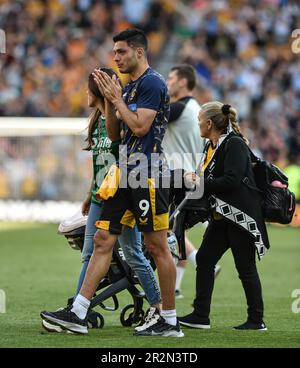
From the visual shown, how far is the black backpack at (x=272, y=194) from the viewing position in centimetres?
914

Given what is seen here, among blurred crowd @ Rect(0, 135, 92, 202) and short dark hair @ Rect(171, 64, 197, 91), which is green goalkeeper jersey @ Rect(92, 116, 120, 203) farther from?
blurred crowd @ Rect(0, 135, 92, 202)

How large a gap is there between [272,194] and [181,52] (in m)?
19.3

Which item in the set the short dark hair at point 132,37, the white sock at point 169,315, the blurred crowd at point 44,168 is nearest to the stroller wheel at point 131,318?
the white sock at point 169,315

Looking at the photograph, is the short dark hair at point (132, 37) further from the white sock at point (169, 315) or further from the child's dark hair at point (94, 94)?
the white sock at point (169, 315)

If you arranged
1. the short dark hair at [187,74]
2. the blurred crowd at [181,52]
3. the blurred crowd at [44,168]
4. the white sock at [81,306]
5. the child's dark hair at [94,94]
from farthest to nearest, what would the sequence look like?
the blurred crowd at [181,52], the blurred crowd at [44,168], the short dark hair at [187,74], the child's dark hair at [94,94], the white sock at [81,306]

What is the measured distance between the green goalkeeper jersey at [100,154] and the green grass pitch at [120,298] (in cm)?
133

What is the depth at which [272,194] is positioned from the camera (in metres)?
9.16

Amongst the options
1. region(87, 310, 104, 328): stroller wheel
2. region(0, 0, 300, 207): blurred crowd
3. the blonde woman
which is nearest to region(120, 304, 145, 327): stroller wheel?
region(87, 310, 104, 328): stroller wheel

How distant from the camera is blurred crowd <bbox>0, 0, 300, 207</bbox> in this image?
2647 centimetres

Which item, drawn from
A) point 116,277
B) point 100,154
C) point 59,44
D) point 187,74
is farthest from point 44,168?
point 100,154

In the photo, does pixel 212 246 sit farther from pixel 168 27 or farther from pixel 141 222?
pixel 168 27

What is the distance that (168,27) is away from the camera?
29016 millimetres
